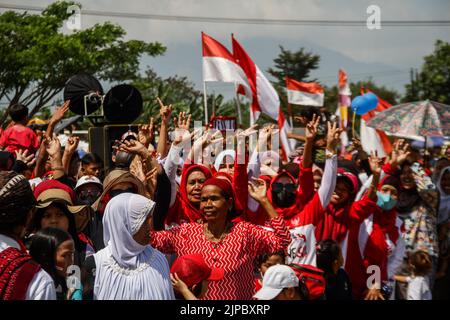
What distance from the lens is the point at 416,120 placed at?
28.5 ft

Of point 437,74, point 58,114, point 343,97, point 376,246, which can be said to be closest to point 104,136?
point 58,114

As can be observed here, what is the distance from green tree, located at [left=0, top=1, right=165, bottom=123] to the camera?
2522 centimetres

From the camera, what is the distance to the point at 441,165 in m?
8.10

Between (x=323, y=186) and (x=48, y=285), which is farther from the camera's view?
(x=323, y=186)

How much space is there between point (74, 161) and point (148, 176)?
2135mm

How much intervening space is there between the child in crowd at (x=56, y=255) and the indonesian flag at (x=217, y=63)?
8241 millimetres

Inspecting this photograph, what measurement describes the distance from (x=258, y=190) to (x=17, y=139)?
380 cm

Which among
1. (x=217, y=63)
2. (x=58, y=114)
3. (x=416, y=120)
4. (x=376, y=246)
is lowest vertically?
(x=376, y=246)

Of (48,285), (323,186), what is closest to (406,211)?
(323,186)

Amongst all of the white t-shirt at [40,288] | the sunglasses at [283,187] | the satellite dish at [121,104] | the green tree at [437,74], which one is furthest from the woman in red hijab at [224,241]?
the green tree at [437,74]

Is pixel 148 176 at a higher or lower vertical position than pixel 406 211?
higher

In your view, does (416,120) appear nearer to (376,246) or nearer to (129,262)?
(376,246)
